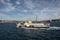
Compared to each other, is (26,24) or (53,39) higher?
(26,24)

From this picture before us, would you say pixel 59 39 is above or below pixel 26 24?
below

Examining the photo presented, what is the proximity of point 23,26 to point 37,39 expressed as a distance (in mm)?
9830

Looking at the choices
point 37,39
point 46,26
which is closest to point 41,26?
point 46,26

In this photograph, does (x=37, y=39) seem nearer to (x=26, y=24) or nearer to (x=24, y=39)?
(x=24, y=39)

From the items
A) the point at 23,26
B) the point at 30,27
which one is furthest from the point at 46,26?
the point at 23,26

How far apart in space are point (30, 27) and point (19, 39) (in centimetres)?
863

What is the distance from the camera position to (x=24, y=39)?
10789 mm

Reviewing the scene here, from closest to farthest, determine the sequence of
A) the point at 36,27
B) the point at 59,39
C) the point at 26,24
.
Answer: the point at 59,39 < the point at 36,27 < the point at 26,24

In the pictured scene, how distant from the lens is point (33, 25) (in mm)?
19438

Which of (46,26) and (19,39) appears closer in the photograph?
(19,39)

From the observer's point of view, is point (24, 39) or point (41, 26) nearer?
point (24, 39)

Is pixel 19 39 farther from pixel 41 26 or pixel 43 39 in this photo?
pixel 41 26

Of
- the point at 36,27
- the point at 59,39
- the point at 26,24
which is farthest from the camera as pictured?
the point at 26,24

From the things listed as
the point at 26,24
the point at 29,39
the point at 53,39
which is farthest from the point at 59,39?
the point at 26,24
